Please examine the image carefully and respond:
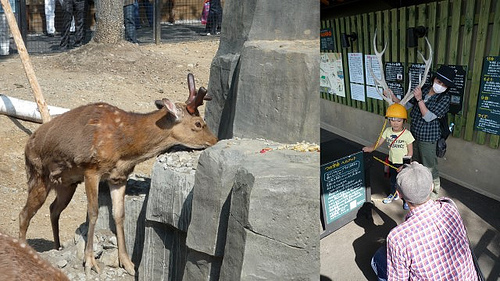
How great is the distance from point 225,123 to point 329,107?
122 inches

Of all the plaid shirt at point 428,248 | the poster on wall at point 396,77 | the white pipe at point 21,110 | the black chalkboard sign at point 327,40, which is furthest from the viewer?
the white pipe at point 21,110

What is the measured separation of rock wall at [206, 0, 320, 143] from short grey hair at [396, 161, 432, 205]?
1532mm

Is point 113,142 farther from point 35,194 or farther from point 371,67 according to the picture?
point 371,67

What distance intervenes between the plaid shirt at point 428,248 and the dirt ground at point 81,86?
514 centimetres

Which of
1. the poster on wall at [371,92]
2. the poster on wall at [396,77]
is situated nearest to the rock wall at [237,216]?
the poster on wall at [396,77]

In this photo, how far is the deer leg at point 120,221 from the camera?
19.3 ft

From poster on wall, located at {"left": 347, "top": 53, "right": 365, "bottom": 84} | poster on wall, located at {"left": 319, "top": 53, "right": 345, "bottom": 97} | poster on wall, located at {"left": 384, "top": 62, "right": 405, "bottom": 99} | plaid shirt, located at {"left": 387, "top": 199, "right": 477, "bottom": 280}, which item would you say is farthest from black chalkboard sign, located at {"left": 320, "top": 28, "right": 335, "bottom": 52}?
plaid shirt, located at {"left": 387, "top": 199, "right": 477, "bottom": 280}

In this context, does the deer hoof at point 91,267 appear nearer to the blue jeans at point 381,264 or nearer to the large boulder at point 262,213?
the large boulder at point 262,213

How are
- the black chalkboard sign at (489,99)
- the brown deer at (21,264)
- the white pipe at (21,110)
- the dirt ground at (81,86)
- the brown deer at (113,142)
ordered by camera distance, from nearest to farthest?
1. the brown deer at (21,264)
2. the brown deer at (113,142)
3. the black chalkboard sign at (489,99)
4. the dirt ground at (81,86)
5. the white pipe at (21,110)

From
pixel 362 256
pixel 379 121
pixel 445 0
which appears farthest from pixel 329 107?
pixel 362 256

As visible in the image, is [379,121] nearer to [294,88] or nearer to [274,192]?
[294,88]

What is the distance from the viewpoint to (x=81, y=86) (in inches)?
420

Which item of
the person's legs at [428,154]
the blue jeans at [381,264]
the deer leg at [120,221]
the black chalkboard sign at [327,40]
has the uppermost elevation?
the black chalkboard sign at [327,40]

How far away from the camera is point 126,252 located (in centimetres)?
594
